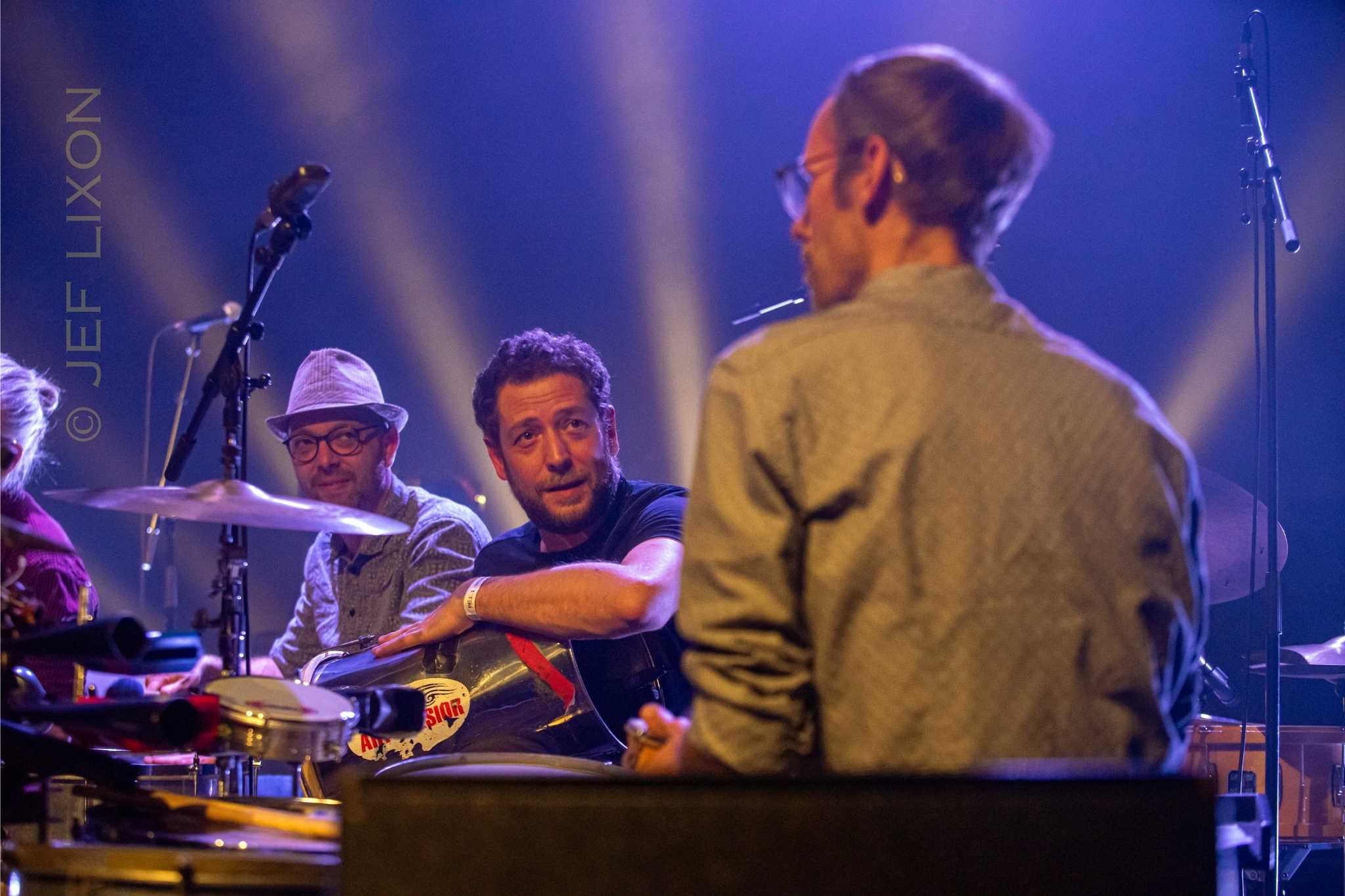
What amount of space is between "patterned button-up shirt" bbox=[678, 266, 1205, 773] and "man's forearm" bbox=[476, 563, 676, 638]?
4.08 feet

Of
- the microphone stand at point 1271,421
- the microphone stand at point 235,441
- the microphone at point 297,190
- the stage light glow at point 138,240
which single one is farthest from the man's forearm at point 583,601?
the stage light glow at point 138,240

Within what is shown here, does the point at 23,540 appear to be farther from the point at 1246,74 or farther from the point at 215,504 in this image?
the point at 1246,74

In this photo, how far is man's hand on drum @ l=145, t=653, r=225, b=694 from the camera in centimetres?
283

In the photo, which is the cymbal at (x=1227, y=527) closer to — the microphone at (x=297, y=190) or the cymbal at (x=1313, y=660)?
the cymbal at (x=1313, y=660)

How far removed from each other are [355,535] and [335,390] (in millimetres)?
576

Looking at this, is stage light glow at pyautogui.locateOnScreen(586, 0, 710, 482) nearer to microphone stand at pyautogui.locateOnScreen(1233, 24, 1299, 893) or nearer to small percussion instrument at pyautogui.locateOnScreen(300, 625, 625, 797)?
microphone stand at pyautogui.locateOnScreen(1233, 24, 1299, 893)

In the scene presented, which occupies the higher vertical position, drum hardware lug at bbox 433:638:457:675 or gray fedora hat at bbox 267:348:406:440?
gray fedora hat at bbox 267:348:406:440

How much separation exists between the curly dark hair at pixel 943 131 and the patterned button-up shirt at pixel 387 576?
250 cm

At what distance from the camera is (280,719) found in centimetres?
174

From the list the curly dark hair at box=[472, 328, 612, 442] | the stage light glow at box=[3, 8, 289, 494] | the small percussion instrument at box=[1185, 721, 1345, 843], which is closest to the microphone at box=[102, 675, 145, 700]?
→ the curly dark hair at box=[472, 328, 612, 442]

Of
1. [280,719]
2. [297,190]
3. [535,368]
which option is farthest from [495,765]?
[535,368]

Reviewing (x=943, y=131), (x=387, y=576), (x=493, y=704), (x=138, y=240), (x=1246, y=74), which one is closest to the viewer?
(x=943, y=131)

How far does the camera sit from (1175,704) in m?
1.55

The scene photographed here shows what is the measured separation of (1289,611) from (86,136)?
623 centimetres
